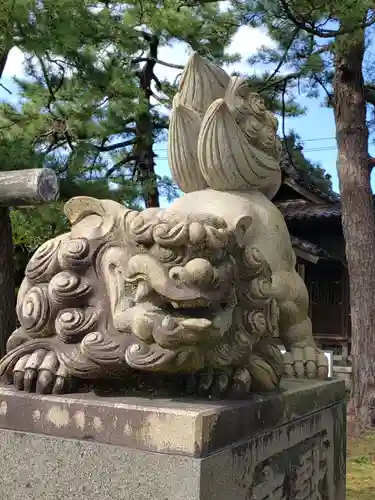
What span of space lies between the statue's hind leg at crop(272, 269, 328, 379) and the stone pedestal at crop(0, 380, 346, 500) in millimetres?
411

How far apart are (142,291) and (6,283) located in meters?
3.84

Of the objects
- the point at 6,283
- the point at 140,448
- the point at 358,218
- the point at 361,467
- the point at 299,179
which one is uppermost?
the point at 299,179

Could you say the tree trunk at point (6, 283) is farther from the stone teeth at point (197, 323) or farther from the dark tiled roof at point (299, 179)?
the dark tiled roof at point (299, 179)

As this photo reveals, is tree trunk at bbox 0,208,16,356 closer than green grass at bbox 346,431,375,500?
No

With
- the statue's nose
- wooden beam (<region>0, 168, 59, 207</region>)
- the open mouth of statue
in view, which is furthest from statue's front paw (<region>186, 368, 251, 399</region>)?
wooden beam (<region>0, 168, 59, 207</region>)

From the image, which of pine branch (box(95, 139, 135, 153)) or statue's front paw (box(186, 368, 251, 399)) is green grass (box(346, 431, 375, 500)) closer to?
statue's front paw (box(186, 368, 251, 399))

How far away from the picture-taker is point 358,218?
18.9ft

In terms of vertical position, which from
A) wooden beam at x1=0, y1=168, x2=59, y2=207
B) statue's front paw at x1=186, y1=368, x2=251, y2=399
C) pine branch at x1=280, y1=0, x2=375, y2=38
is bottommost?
statue's front paw at x1=186, y1=368, x2=251, y2=399

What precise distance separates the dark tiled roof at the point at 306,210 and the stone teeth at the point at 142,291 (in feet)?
25.5

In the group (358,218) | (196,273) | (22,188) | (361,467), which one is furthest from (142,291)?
(358,218)

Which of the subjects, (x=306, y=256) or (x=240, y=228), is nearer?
(x=240, y=228)

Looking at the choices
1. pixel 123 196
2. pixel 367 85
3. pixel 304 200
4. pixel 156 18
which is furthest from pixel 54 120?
pixel 304 200

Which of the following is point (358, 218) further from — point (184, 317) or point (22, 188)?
point (184, 317)

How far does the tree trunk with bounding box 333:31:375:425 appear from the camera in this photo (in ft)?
18.7
